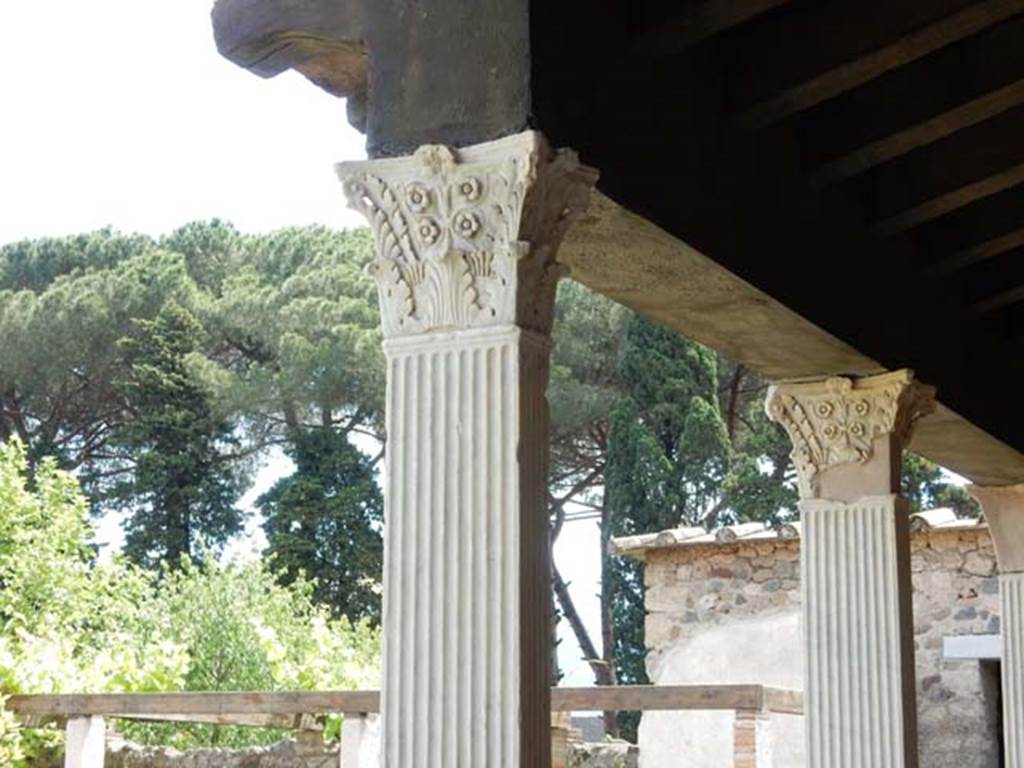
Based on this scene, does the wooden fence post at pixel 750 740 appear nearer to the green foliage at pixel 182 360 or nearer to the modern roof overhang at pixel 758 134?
the modern roof overhang at pixel 758 134

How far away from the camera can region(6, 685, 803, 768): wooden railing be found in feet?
24.5

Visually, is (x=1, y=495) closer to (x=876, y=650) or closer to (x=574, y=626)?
(x=574, y=626)

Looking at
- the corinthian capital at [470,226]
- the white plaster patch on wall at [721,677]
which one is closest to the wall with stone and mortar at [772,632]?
the white plaster patch on wall at [721,677]

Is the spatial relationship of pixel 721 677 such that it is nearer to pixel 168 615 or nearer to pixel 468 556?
pixel 468 556

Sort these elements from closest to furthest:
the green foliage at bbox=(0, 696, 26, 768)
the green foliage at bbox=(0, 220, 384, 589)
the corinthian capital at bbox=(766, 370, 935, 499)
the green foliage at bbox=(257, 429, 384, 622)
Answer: the corinthian capital at bbox=(766, 370, 935, 499), the green foliage at bbox=(0, 696, 26, 768), the green foliage at bbox=(257, 429, 384, 622), the green foliage at bbox=(0, 220, 384, 589)

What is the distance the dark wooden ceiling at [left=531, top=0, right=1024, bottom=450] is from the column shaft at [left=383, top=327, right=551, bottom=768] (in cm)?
53

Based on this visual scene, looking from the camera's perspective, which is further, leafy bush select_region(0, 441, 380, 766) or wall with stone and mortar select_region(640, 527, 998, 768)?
leafy bush select_region(0, 441, 380, 766)

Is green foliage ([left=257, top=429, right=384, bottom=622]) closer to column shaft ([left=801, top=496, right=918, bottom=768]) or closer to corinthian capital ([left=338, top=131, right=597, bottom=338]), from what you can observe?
column shaft ([left=801, top=496, right=918, bottom=768])

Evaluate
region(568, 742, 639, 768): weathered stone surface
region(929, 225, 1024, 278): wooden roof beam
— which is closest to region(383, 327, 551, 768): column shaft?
region(929, 225, 1024, 278): wooden roof beam

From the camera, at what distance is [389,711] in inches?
125

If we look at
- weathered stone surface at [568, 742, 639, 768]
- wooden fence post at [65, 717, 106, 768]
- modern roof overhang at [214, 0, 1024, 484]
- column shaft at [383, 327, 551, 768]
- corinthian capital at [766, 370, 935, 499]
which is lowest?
weathered stone surface at [568, 742, 639, 768]

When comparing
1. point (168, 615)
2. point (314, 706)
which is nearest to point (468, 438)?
point (314, 706)

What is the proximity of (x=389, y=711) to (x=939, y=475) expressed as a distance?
17055 mm

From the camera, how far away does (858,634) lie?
203 inches
